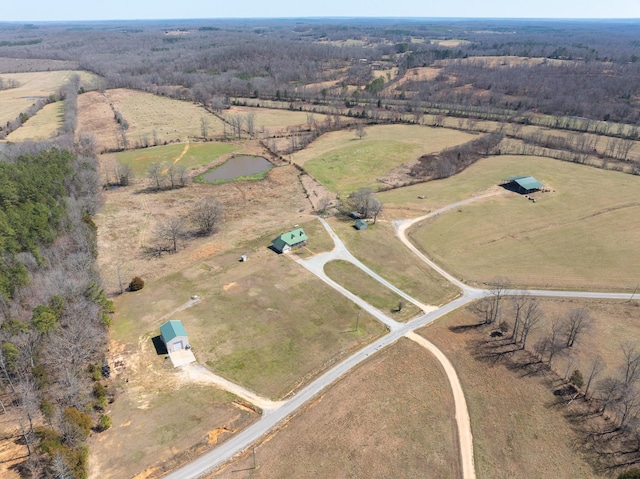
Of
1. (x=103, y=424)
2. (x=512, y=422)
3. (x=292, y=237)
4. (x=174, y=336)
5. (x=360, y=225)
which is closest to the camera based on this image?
(x=103, y=424)

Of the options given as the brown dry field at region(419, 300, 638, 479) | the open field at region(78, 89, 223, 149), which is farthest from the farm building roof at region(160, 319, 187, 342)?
the open field at region(78, 89, 223, 149)

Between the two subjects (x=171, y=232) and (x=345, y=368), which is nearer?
(x=345, y=368)

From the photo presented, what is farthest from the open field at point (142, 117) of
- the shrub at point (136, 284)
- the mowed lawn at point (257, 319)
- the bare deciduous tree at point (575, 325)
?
the bare deciduous tree at point (575, 325)

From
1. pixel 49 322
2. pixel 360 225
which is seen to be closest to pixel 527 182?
pixel 360 225

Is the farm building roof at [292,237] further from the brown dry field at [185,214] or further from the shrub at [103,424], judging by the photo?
the shrub at [103,424]

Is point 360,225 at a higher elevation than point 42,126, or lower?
lower

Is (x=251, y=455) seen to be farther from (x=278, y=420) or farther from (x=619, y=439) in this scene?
(x=619, y=439)

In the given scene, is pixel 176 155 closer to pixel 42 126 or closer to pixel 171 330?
pixel 42 126

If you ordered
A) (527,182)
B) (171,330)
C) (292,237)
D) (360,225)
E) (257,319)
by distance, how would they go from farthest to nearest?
(527,182), (360,225), (292,237), (257,319), (171,330)
